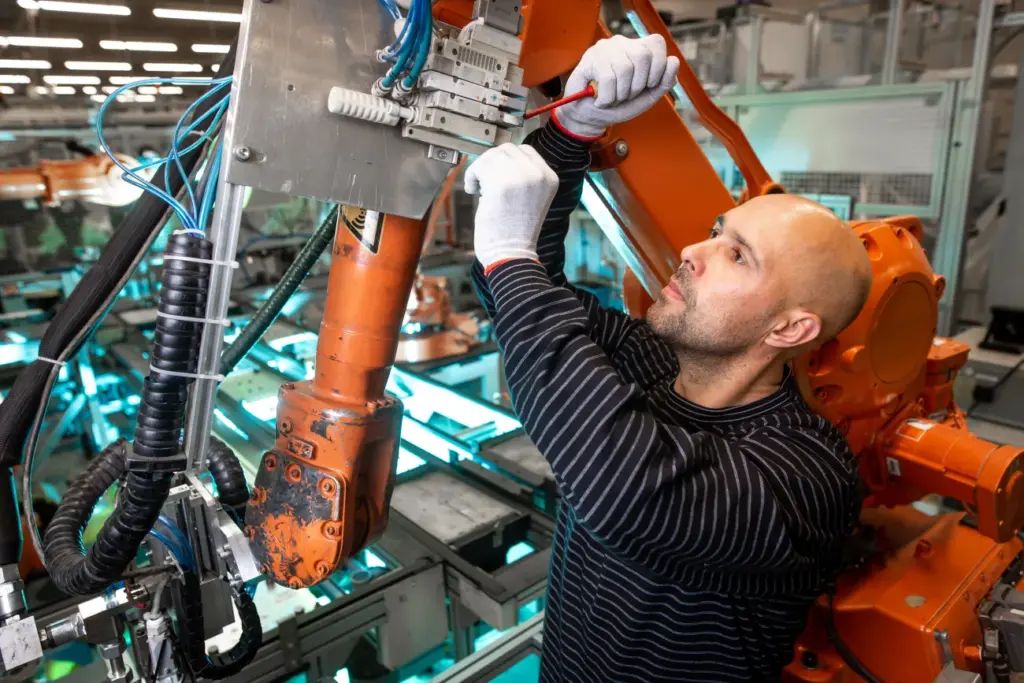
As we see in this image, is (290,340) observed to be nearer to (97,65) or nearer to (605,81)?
(97,65)

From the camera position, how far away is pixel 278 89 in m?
0.97

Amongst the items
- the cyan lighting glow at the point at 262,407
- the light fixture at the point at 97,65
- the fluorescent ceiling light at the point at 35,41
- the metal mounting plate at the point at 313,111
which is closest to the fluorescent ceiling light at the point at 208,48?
the light fixture at the point at 97,65

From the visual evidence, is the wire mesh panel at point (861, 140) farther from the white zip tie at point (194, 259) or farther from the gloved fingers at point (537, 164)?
the white zip tie at point (194, 259)

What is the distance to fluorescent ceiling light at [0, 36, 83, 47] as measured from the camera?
4467mm

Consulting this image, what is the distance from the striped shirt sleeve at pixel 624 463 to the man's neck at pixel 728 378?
0.25 metres

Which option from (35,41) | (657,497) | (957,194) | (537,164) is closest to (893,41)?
(957,194)

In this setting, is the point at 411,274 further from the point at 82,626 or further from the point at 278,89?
the point at 82,626

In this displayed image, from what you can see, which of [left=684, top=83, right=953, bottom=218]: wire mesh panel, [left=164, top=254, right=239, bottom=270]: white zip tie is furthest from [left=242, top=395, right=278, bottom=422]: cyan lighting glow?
[left=684, top=83, right=953, bottom=218]: wire mesh panel

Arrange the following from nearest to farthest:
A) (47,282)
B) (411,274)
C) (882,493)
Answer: (411,274)
(882,493)
(47,282)

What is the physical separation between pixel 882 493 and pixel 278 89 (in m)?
1.93

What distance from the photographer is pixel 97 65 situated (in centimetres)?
500

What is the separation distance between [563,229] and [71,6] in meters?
4.44

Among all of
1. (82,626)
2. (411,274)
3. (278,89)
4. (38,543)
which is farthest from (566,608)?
(278,89)

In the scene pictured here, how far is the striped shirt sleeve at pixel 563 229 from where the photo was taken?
1363 mm
